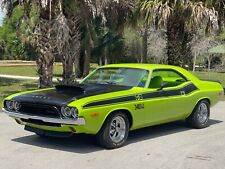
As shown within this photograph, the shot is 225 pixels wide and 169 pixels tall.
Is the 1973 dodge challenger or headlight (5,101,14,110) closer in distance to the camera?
the 1973 dodge challenger

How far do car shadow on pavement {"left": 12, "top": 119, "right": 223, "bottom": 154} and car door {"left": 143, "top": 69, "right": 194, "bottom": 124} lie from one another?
0.44 m

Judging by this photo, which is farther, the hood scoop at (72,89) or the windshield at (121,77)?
the windshield at (121,77)

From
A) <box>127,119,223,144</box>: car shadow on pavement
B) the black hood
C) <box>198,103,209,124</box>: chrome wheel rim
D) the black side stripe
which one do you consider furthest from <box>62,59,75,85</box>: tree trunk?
the black hood

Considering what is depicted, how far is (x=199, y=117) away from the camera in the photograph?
10000 millimetres

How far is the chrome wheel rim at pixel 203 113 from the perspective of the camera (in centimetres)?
1002

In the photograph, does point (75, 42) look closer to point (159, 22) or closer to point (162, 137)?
point (159, 22)

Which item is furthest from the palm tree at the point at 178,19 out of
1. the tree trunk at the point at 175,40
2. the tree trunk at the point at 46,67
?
the tree trunk at the point at 46,67

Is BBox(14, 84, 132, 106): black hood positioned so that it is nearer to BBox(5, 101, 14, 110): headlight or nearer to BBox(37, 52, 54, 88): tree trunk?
BBox(5, 101, 14, 110): headlight

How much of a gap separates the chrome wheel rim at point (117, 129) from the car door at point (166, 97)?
62 cm

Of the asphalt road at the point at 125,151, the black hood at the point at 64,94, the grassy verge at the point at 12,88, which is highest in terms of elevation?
the black hood at the point at 64,94

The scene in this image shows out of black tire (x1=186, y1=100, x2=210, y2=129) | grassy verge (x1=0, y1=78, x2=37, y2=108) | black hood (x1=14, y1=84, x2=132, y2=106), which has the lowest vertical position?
grassy verge (x1=0, y1=78, x2=37, y2=108)

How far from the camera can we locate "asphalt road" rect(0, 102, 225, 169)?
6.77m

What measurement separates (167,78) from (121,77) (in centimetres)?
137

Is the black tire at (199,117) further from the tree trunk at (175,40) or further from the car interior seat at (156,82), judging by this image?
the tree trunk at (175,40)
